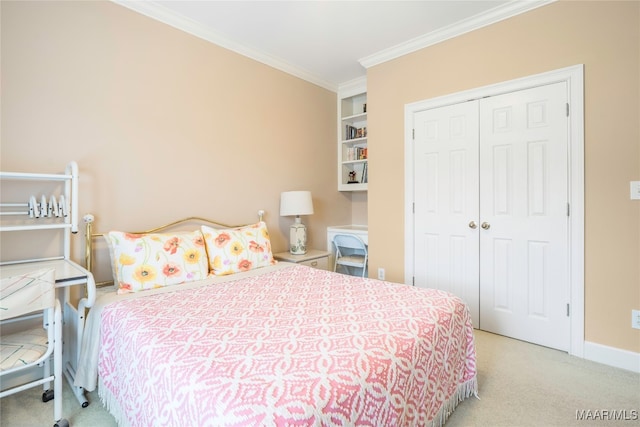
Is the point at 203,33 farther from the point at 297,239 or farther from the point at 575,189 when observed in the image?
the point at 575,189

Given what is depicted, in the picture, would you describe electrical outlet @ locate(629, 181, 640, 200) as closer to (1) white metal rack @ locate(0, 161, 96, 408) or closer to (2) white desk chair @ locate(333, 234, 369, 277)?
(2) white desk chair @ locate(333, 234, 369, 277)

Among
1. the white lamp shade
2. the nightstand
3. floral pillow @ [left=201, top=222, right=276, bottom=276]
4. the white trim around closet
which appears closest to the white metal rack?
floral pillow @ [left=201, top=222, right=276, bottom=276]

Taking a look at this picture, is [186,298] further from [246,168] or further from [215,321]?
[246,168]

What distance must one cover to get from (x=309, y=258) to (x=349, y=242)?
644 mm

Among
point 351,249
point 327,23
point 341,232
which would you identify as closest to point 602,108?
point 327,23

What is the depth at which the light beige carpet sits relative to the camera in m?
1.61

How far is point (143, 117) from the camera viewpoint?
2.42m

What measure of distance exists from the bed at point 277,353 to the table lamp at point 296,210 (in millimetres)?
1222

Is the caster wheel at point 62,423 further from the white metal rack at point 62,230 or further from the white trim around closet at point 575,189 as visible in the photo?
the white trim around closet at point 575,189

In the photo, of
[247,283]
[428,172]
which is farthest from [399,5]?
[247,283]

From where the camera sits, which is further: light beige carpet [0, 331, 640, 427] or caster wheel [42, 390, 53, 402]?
caster wheel [42, 390, 53, 402]

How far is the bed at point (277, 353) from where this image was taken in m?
0.94

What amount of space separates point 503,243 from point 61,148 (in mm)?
3359

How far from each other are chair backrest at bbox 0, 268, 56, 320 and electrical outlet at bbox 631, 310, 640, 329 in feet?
11.0
